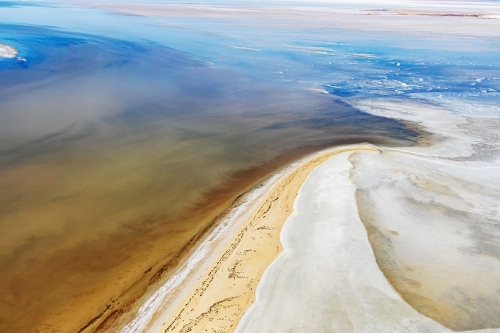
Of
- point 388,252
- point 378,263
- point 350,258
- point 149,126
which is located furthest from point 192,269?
point 149,126

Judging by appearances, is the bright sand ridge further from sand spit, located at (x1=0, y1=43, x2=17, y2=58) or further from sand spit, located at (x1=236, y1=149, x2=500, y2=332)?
sand spit, located at (x1=0, y1=43, x2=17, y2=58)

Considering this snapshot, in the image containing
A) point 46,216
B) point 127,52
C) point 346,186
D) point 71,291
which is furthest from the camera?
point 127,52

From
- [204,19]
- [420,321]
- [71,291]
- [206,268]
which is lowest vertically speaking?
[71,291]

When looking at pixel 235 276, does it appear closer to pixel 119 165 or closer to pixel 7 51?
pixel 119 165

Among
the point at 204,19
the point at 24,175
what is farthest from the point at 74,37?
the point at 24,175

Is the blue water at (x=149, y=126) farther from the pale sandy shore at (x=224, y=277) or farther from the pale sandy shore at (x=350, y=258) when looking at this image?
the pale sandy shore at (x=350, y=258)

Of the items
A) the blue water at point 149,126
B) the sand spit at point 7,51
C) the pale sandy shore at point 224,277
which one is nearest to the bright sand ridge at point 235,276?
the pale sandy shore at point 224,277

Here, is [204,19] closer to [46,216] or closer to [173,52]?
[173,52]
